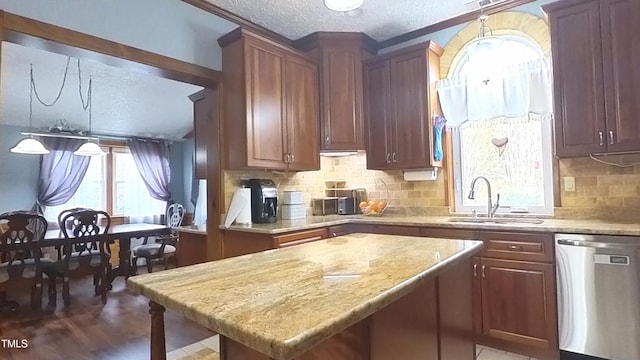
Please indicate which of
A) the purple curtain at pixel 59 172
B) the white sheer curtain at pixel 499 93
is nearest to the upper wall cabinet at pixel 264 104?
the white sheer curtain at pixel 499 93

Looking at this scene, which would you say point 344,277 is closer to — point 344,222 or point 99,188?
point 344,222

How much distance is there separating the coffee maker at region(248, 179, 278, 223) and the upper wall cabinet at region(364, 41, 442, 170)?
105 centimetres

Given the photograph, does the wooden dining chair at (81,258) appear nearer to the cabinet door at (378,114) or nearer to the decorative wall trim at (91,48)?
the decorative wall trim at (91,48)

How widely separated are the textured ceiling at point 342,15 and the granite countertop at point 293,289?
87.1 inches

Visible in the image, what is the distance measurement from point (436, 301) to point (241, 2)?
8.80ft

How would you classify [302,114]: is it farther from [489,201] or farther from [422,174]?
[489,201]

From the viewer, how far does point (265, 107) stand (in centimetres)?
303

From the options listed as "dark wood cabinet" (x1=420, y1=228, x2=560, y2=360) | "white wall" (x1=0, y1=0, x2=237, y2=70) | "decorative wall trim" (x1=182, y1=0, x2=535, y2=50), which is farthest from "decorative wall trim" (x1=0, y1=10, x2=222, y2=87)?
"dark wood cabinet" (x1=420, y1=228, x2=560, y2=360)

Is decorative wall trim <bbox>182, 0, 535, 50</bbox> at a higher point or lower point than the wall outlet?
higher

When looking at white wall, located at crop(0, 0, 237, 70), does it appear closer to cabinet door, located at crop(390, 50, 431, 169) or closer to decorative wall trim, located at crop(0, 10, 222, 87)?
decorative wall trim, located at crop(0, 10, 222, 87)

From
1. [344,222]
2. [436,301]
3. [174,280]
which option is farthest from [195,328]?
[436,301]

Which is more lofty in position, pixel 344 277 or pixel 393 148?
pixel 393 148

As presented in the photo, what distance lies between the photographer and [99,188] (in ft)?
20.4

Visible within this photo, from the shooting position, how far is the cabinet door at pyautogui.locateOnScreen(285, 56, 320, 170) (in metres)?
3.26
